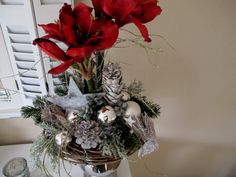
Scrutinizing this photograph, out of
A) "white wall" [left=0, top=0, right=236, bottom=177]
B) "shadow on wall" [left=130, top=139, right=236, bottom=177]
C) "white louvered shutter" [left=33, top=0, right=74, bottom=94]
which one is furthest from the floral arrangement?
"shadow on wall" [left=130, top=139, right=236, bottom=177]

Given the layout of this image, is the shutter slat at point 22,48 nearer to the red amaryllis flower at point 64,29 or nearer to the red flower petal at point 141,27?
the red amaryllis flower at point 64,29

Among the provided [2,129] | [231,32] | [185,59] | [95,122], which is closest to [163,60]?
[185,59]

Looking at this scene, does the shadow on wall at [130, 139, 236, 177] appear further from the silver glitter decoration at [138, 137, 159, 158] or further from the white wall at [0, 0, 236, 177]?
the silver glitter decoration at [138, 137, 159, 158]

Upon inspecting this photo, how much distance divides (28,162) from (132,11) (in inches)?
27.4

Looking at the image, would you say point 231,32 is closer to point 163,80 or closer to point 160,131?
point 163,80

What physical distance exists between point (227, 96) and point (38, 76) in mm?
741

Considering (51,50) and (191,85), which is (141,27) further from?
(191,85)

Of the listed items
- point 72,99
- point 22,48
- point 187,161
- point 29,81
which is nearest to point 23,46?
point 22,48

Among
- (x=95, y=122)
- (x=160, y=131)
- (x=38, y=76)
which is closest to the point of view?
(x=95, y=122)

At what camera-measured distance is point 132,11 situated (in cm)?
Answer: 54

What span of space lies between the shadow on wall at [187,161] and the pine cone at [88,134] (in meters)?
0.59

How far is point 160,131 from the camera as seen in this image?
115 centimetres

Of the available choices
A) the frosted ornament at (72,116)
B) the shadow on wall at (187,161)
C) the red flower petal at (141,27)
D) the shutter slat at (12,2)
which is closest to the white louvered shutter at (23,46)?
the shutter slat at (12,2)

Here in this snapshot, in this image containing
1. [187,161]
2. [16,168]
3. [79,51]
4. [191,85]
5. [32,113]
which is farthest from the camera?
[187,161]
